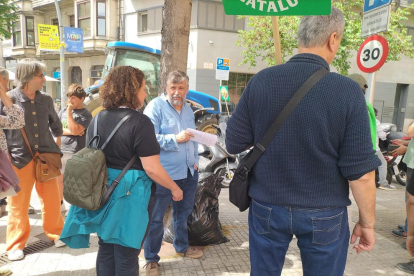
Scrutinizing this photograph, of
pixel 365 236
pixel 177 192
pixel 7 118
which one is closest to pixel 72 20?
pixel 7 118

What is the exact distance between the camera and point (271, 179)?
5.59ft

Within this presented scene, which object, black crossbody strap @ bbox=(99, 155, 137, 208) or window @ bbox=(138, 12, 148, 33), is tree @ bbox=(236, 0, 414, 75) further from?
black crossbody strap @ bbox=(99, 155, 137, 208)

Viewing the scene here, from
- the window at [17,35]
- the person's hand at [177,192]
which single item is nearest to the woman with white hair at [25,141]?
the person's hand at [177,192]

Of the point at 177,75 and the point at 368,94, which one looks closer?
the point at 177,75

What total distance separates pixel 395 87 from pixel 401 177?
1401 centimetres

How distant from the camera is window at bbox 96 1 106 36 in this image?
754 inches

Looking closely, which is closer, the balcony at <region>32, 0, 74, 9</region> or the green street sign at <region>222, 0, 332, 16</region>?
the green street sign at <region>222, 0, 332, 16</region>

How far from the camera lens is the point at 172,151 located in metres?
2.83

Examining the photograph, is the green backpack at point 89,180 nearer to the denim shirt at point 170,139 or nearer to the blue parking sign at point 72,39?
the denim shirt at point 170,139

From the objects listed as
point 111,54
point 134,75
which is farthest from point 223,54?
point 134,75

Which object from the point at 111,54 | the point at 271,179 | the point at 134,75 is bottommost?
the point at 271,179

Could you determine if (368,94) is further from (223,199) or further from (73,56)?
(73,56)

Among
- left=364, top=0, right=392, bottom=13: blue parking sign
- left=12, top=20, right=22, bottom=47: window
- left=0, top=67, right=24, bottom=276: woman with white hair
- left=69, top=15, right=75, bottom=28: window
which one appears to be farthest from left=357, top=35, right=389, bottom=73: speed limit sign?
left=12, top=20, right=22, bottom=47: window

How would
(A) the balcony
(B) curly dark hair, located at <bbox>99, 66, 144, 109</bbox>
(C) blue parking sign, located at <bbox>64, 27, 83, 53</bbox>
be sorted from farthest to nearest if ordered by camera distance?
(A) the balcony < (C) blue parking sign, located at <bbox>64, 27, 83, 53</bbox> < (B) curly dark hair, located at <bbox>99, 66, 144, 109</bbox>
